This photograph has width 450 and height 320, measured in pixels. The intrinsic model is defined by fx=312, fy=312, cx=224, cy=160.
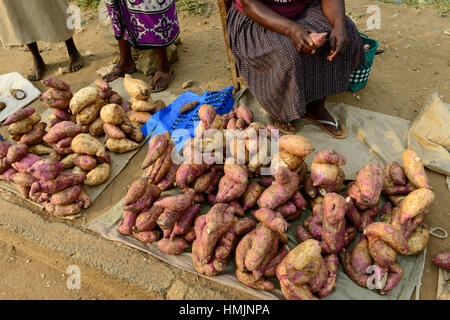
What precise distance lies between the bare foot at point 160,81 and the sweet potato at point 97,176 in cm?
141

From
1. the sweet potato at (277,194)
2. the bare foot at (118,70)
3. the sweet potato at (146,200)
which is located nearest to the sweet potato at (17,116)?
the bare foot at (118,70)

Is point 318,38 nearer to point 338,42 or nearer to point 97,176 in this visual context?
point 338,42

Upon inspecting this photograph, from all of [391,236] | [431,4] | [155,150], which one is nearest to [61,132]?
[155,150]

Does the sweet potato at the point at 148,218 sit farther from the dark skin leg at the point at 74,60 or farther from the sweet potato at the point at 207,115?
the dark skin leg at the point at 74,60

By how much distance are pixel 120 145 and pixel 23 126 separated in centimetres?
85

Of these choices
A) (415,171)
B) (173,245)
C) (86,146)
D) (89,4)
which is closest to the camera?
(173,245)

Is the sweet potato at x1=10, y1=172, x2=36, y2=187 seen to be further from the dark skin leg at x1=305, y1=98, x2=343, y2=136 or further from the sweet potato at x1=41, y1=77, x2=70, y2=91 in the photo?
the dark skin leg at x1=305, y1=98, x2=343, y2=136

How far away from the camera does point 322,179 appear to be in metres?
2.05

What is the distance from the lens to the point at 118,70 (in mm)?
3961

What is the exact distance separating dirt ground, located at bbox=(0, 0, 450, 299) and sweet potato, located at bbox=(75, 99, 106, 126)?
1.88ft

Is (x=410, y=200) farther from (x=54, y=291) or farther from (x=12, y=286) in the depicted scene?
(x=12, y=286)

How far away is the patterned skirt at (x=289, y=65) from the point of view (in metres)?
2.53

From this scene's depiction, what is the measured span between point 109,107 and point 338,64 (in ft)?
6.61

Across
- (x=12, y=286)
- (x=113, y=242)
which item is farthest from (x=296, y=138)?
(x=12, y=286)
